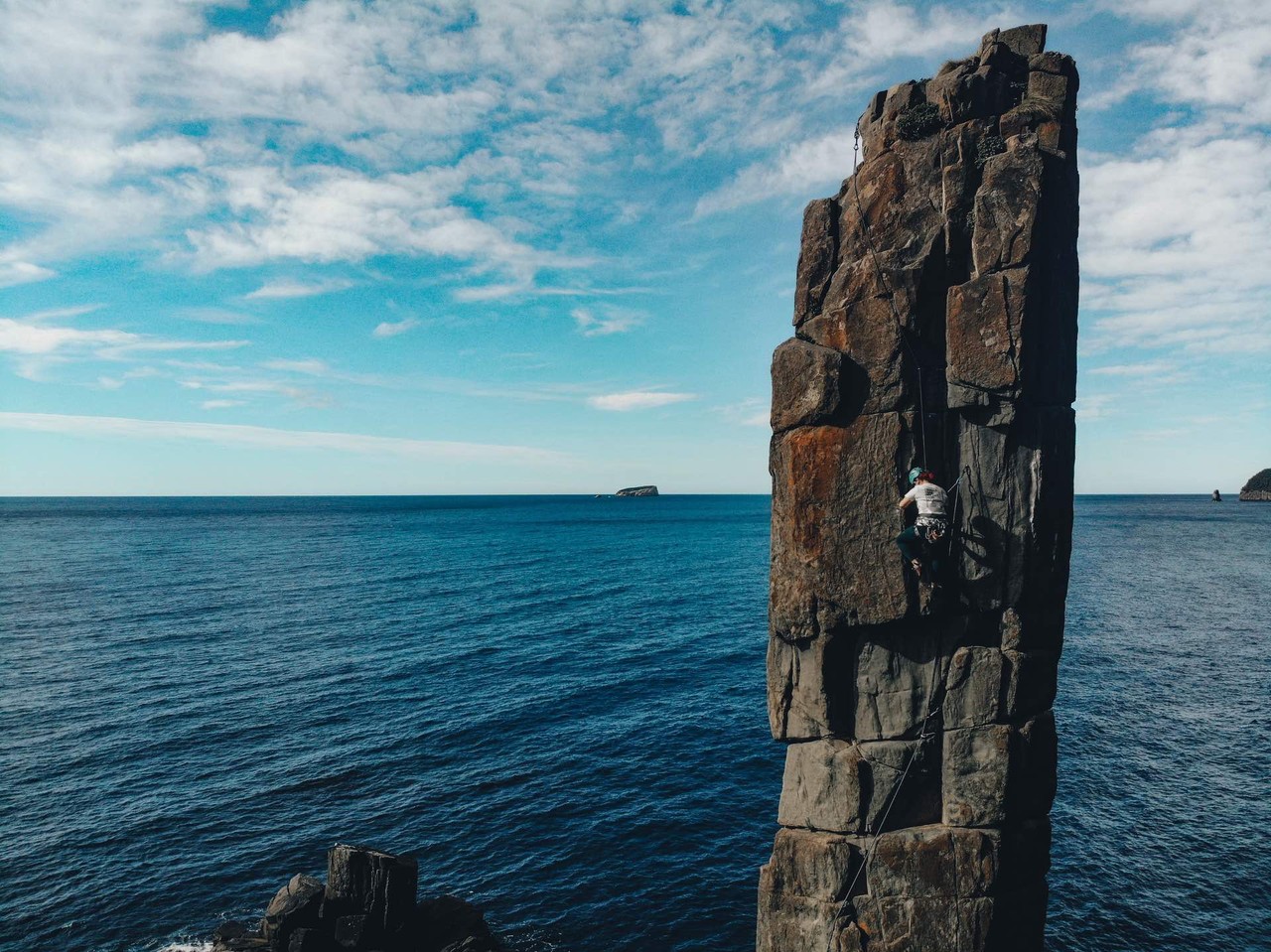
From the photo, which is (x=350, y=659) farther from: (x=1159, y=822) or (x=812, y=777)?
(x=1159, y=822)

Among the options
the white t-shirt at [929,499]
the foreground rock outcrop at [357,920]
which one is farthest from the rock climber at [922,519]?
the foreground rock outcrop at [357,920]

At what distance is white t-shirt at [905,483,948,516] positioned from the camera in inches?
579

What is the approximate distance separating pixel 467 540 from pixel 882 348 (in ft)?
444

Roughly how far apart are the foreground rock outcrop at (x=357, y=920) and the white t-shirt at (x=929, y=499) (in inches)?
780

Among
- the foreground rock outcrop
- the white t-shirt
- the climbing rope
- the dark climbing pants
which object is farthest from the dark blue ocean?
the white t-shirt

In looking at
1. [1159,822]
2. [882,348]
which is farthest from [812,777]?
[1159,822]

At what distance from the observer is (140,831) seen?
29.7 meters

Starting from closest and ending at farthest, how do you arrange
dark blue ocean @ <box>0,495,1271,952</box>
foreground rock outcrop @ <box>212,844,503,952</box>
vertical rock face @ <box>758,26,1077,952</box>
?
1. vertical rock face @ <box>758,26,1077,952</box>
2. foreground rock outcrop @ <box>212,844,503,952</box>
3. dark blue ocean @ <box>0,495,1271,952</box>

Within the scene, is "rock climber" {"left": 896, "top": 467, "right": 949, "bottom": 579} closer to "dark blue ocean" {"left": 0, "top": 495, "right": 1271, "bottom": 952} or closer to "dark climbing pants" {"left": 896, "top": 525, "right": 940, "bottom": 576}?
"dark climbing pants" {"left": 896, "top": 525, "right": 940, "bottom": 576}

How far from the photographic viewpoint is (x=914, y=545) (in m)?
15.1

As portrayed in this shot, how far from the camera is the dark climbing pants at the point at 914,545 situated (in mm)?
14961

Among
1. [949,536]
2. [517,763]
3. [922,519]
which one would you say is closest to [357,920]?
[517,763]

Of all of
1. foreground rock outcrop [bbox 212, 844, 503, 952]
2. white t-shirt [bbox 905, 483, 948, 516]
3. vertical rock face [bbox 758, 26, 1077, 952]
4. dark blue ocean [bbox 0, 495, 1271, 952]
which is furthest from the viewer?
dark blue ocean [bbox 0, 495, 1271, 952]

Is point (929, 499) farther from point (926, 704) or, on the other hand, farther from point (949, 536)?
point (926, 704)
